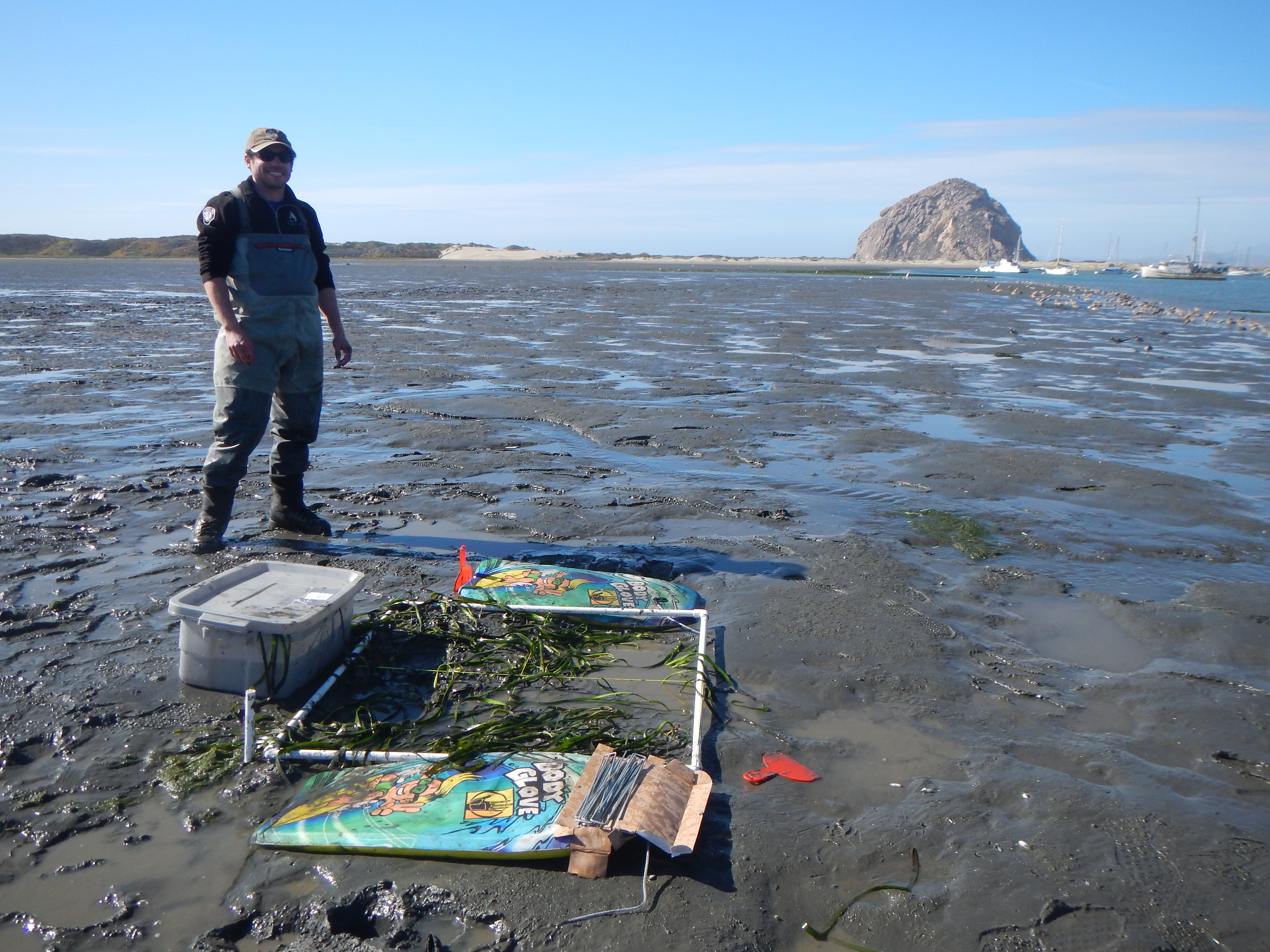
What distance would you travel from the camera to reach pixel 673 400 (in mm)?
11148

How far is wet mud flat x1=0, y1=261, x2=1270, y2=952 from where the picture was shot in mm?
2420

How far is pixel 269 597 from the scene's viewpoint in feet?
12.0

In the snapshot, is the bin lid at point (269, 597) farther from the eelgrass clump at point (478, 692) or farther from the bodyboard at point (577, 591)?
the bodyboard at point (577, 591)

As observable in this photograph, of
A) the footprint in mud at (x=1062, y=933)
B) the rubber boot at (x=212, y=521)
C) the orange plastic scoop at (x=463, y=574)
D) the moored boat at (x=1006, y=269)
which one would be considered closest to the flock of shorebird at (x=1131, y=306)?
the orange plastic scoop at (x=463, y=574)

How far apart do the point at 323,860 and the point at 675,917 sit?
1.02 metres

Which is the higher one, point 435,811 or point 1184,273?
point 1184,273

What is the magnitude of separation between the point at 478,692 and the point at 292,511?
2.48m

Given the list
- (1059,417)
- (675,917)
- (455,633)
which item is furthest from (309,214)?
(1059,417)

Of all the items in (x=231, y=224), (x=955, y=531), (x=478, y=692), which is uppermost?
(x=231, y=224)

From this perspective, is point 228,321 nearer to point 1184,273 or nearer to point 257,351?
point 257,351

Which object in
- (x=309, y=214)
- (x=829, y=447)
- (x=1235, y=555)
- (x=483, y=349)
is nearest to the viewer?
(x=309, y=214)

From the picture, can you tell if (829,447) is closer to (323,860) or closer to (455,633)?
(455,633)

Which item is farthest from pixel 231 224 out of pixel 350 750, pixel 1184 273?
pixel 1184 273

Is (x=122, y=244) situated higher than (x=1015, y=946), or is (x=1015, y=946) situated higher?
(x=122, y=244)
